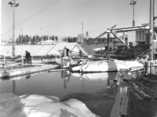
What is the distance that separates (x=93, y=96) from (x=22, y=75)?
9235 millimetres

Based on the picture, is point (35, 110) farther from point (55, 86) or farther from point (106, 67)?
point (106, 67)

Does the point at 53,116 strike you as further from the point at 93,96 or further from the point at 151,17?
the point at 151,17

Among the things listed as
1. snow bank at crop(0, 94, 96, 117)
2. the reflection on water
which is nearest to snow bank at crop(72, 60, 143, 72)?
the reflection on water

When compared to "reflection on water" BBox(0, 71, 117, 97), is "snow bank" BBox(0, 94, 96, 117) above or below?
above

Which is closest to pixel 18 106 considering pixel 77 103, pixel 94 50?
pixel 77 103

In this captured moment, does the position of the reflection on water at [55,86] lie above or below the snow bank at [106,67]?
below

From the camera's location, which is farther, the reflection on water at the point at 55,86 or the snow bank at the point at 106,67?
the snow bank at the point at 106,67

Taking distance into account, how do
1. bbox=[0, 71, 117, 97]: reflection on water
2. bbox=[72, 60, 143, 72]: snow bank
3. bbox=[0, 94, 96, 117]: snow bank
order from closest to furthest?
bbox=[0, 94, 96, 117]: snow bank, bbox=[0, 71, 117, 97]: reflection on water, bbox=[72, 60, 143, 72]: snow bank

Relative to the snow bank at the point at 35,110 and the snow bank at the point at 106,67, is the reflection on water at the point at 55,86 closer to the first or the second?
the snow bank at the point at 35,110

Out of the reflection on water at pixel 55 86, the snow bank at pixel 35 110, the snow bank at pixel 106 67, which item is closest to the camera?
the snow bank at pixel 35 110

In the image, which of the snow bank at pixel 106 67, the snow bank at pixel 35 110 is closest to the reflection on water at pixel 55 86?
the snow bank at pixel 35 110

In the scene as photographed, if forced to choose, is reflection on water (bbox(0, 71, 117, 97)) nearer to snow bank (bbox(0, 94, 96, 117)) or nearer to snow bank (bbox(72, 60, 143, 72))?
snow bank (bbox(0, 94, 96, 117))

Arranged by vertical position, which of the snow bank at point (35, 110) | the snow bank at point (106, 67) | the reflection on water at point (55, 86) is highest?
the snow bank at point (106, 67)

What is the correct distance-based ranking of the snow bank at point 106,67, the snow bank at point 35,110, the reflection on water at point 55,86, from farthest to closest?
the snow bank at point 106,67, the reflection on water at point 55,86, the snow bank at point 35,110
